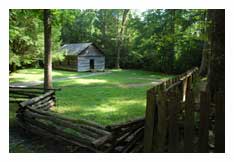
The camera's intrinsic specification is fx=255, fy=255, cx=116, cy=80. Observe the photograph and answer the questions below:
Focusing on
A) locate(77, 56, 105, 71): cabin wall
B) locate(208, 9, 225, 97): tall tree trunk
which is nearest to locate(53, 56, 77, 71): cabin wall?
locate(77, 56, 105, 71): cabin wall

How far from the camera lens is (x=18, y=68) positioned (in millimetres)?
30891

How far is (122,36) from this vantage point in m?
38.2

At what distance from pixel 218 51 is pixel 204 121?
1882 millimetres

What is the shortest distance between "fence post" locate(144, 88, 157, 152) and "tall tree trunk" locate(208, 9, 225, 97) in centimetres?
172

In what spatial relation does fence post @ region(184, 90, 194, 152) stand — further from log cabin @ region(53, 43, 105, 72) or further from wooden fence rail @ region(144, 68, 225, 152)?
log cabin @ region(53, 43, 105, 72)

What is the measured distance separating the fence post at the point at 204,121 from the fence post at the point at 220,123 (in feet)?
0.46

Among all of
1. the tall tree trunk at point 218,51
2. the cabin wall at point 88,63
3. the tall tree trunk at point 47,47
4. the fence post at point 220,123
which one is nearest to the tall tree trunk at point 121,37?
the cabin wall at point 88,63

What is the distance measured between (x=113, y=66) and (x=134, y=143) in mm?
34698

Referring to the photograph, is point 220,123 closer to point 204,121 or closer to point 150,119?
point 204,121

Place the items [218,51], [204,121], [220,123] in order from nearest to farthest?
[220,123], [204,121], [218,51]

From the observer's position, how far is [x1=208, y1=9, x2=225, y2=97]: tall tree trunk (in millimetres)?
4965

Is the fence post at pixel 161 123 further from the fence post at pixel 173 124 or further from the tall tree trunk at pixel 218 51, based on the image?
the tall tree trunk at pixel 218 51

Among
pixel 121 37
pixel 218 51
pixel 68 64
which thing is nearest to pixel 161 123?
pixel 218 51

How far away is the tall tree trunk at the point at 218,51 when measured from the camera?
496 cm
